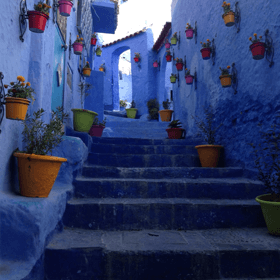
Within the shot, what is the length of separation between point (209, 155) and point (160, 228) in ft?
5.74

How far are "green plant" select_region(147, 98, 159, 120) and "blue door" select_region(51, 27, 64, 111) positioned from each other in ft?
19.9

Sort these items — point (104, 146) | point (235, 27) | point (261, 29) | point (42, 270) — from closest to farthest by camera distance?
point (42, 270)
point (261, 29)
point (235, 27)
point (104, 146)

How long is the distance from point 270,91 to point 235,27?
1479mm

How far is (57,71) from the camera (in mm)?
3975

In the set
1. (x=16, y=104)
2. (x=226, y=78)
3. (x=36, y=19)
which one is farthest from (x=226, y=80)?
(x=16, y=104)

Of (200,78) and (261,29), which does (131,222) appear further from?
(200,78)

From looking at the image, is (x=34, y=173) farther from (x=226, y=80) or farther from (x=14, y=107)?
(x=226, y=80)

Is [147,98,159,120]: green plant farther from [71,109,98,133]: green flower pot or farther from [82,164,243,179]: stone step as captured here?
[82,164,243,179]: stone step

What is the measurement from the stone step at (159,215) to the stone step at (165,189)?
0.25m

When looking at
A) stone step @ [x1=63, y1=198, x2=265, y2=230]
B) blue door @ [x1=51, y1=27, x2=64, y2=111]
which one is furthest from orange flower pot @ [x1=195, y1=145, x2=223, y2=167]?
blue door @ [x1=51, y1=27, x2=64, y2=111]

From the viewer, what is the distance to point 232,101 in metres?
3.95

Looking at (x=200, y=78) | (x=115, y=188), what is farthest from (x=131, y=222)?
(x=200, y=78)

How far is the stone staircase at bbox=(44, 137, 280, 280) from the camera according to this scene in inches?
75.1

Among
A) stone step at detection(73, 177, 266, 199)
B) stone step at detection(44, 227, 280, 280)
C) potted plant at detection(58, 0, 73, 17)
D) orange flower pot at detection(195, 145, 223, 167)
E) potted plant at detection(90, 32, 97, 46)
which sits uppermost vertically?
potted plant at detection(90, 32, 97, 46)
